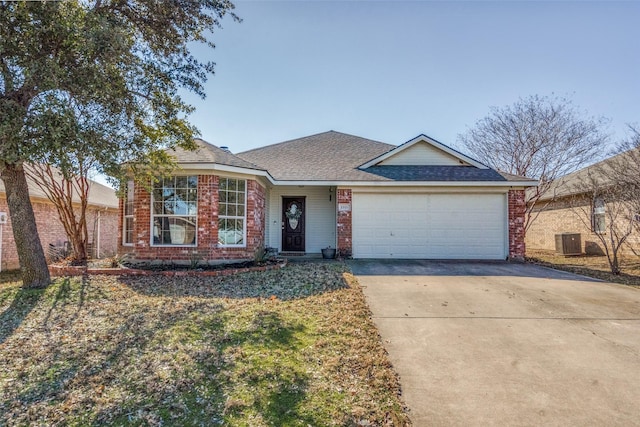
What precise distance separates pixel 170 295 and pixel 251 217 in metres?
3.92

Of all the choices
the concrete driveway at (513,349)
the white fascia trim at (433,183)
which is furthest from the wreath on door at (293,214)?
the concrete driveway at (513,349)

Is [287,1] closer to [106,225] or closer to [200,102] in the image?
[200,102]

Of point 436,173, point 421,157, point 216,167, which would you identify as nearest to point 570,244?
point 436,173

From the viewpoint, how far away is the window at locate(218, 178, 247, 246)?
9.48m

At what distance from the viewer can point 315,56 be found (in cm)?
1054

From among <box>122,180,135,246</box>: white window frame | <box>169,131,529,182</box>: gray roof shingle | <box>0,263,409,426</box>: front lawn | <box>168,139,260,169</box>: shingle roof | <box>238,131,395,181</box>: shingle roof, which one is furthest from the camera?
<box>238,131,395,181</box>: shingle roof

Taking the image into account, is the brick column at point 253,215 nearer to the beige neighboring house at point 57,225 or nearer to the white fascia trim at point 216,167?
the white fascia trim at point 216,167

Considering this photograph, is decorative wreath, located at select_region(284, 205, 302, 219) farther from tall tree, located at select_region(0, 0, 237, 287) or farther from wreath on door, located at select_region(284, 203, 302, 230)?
tall tree, located at select_region(0, 0, 237, 287)

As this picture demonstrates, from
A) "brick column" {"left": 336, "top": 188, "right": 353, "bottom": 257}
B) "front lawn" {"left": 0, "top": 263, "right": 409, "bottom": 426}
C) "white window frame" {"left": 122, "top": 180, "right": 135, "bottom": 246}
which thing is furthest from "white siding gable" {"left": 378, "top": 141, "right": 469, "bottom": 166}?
"white window frame" {"left": 122, "top": 180, "right": 135, "bottom": 246}

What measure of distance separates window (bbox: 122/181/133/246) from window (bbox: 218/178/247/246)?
2.67 metres

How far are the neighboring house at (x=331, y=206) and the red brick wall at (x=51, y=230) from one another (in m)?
4.64

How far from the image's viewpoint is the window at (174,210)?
9.23 m

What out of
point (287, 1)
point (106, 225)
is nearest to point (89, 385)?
point (287, 1)

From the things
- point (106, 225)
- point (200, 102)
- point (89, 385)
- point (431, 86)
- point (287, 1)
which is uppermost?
point (287, 1)
